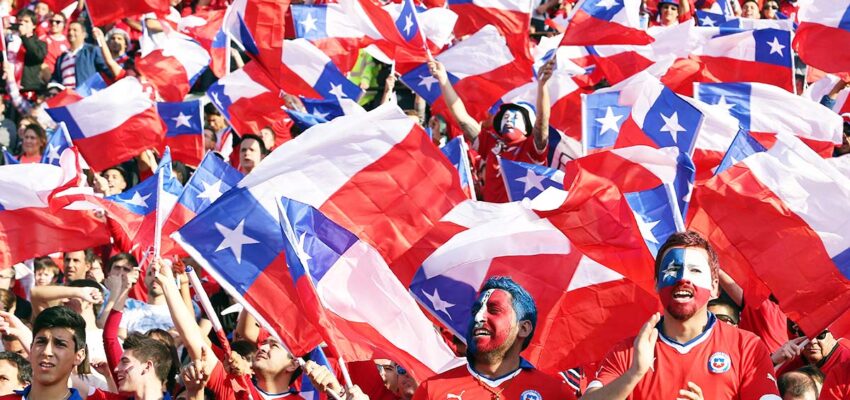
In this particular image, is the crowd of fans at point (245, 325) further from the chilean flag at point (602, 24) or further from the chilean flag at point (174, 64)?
the chilean flag at point (602, 24)

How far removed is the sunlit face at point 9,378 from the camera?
849cm

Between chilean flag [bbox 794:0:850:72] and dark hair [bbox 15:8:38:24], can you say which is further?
dark hair [bbox 15:8:38:24]

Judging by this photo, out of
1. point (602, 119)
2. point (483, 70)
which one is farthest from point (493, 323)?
point (483, 70)

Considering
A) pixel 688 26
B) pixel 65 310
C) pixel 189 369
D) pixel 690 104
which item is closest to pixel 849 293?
pixel 690 104

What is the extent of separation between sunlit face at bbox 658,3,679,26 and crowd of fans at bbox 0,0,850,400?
0.01 metres

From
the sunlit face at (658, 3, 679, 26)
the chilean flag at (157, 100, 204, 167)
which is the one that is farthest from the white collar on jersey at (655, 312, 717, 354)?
the sunlit face at (658, 3, 679, 26)

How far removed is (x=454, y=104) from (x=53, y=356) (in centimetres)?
500

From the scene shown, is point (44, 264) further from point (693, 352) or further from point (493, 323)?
point (693, 352)

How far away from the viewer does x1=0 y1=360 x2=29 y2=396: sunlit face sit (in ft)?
27.9

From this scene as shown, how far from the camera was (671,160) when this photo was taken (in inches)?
366

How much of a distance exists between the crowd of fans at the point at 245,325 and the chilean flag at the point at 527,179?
25.1 inches

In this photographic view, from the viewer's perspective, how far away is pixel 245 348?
880 centimetres

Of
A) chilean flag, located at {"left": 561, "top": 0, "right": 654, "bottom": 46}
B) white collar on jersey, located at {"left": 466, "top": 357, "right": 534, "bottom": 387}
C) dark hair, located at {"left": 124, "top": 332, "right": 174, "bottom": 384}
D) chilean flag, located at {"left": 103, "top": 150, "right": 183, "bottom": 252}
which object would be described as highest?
white collar on jersey, located at {"left": 466, "top": 357, "right": 534, "bottom": 387}

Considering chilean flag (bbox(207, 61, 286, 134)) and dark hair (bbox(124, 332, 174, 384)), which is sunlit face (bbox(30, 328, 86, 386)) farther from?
chilean flag (bbox(207, 61, 286, 134))
